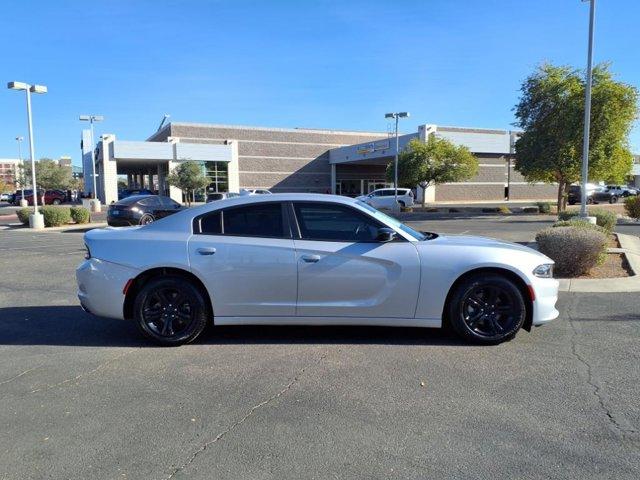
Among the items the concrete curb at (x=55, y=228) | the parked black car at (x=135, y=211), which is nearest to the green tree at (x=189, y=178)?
the concrete curb at (x=55, y=228)

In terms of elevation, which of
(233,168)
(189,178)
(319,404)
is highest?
(233,168)

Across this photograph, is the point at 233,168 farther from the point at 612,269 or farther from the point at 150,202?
the point at 612,269

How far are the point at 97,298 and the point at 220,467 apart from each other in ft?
9.49

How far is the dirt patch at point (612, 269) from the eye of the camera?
29.7 feet

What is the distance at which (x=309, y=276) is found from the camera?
16.4 feet

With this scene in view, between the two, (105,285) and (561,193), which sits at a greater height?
(561,193)

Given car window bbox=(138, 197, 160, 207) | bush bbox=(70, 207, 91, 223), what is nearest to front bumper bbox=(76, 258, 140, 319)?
car window bbox=(138, 197, 160, 207)

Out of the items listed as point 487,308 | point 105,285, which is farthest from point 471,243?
point 105,285

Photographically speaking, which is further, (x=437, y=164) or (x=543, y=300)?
(x=437, y=164)

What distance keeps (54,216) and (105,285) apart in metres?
20.7

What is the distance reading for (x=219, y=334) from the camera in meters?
5.59

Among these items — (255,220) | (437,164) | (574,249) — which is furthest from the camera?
(437,164)

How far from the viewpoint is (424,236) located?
5488 mm

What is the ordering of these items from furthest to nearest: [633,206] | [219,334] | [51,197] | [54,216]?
1. [51,197]
2. [54,216]
3. [633,206]
4. [219,334]
